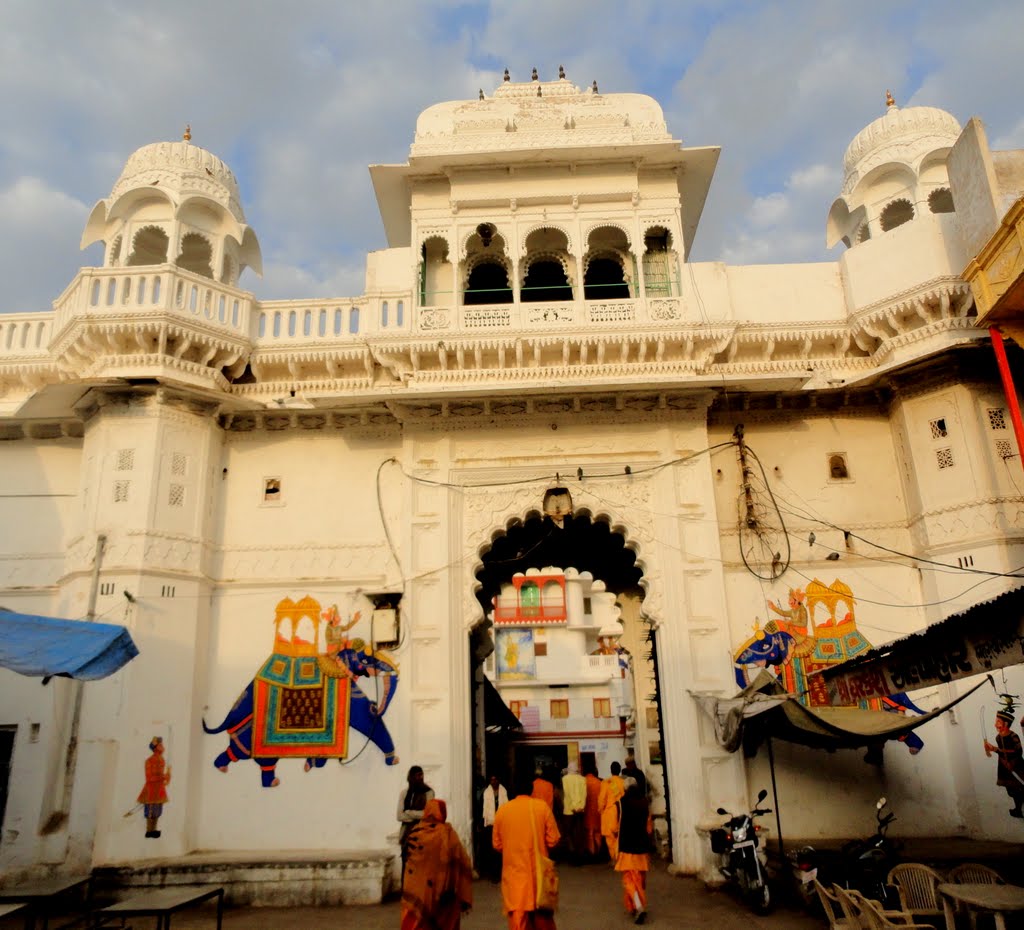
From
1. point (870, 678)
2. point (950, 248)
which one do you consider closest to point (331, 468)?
point (870, 678)

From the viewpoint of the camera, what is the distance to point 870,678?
7172 mm

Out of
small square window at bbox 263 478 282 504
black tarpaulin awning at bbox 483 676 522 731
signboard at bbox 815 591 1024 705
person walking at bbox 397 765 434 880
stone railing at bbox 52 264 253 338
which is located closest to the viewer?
signboard at bbox 815 591 1024 705

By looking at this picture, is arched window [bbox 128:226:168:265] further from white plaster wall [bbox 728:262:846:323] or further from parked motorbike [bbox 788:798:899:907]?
parked motorbike [bbox 788:798:899:907]

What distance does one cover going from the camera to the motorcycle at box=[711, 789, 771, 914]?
7789 mm

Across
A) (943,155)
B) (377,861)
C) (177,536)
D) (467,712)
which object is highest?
(943,155)

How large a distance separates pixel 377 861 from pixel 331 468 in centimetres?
518

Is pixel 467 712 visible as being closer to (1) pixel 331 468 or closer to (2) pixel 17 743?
(1) pixel 331 468

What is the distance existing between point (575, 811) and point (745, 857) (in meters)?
4.65

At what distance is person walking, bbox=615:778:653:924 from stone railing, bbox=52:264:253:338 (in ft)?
26.2

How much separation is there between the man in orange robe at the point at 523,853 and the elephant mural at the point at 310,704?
15.9 feet

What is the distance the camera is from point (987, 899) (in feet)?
16.8

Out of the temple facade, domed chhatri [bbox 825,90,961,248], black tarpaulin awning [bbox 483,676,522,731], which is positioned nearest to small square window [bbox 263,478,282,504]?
the temple facade

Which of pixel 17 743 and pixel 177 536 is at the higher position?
pixel 177 536

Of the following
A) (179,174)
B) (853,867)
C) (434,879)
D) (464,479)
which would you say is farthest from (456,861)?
(179,174)
